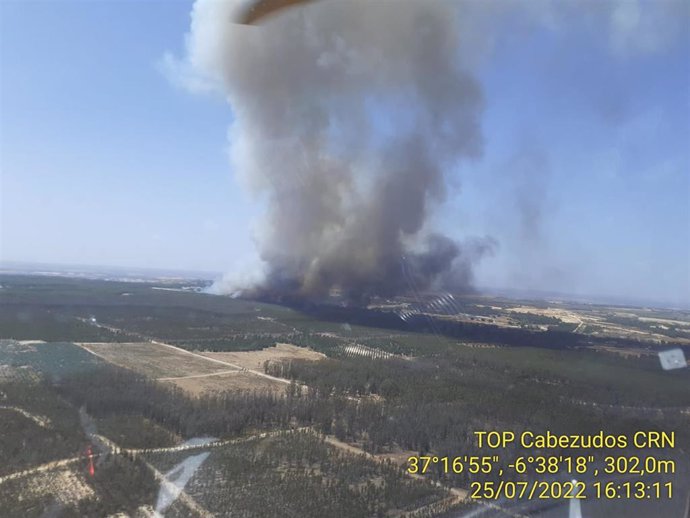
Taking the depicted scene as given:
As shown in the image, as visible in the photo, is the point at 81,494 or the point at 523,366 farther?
the point at 523,366

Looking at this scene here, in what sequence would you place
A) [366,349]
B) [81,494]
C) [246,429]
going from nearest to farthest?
[81,494] → [246,429] → [366,349]

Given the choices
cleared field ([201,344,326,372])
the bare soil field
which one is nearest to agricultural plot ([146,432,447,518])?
the bare soil field

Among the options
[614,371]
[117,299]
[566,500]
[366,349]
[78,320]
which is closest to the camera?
[566,500]

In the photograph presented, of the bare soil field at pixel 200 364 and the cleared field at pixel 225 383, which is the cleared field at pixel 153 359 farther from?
the cleared field at pixel 225 383

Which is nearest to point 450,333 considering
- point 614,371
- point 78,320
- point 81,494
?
point 614,371

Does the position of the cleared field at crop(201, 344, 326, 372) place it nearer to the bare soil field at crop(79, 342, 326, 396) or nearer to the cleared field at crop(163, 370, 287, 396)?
the bare soil field at crop(79, 342, 326, 396)

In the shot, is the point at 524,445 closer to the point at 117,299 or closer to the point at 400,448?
the point at 400,448

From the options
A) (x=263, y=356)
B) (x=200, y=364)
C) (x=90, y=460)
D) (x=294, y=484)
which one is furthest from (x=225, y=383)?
(x=294, y=484)
